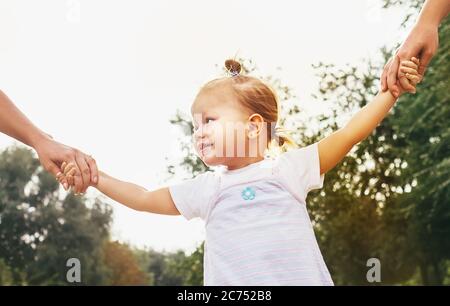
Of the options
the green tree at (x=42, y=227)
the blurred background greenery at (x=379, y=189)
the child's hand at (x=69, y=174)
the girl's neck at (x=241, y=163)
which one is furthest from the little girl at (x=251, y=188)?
the green tree at (x=42, y=227)

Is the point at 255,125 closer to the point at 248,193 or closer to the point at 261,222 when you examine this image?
the point at 248,193

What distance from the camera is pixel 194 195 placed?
3217 mm

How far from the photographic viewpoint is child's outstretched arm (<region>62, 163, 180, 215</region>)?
3.31m

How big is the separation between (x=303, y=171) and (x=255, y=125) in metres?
0.36

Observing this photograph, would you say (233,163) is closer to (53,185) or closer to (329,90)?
(329,90)

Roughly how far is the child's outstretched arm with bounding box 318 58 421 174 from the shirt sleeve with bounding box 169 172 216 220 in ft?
1.55

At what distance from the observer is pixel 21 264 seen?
1320 inches

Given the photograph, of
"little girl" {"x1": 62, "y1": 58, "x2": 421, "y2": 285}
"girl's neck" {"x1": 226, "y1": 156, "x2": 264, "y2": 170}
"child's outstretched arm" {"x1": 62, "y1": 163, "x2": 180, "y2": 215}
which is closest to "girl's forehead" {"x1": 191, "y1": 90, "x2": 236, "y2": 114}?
"little girl" {"x1": 62, "y1": 58, "x2": 421, "y2": 285}

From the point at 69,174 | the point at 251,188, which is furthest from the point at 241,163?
the point at 69,174

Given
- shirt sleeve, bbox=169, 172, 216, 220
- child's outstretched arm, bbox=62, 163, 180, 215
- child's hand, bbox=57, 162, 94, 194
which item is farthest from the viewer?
child's hand, bbox=57, 162, 94, 194

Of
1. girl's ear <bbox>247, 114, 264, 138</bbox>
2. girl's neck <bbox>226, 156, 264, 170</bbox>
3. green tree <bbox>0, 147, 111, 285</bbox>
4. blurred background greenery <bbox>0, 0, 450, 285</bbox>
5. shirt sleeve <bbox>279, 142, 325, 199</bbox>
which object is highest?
green tree <bbox>0, 147, 111, 285</bbox>

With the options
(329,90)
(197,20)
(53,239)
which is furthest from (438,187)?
(53,239)

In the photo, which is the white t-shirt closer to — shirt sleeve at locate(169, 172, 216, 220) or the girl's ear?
shirt sleeve at locate(169, 172, 216, 220)
